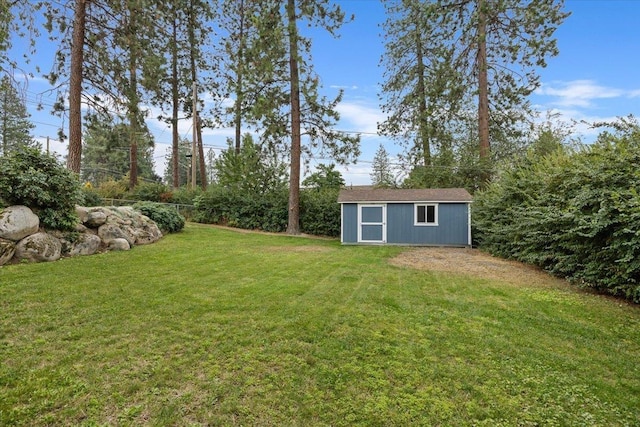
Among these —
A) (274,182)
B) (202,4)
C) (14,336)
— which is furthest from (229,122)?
(14,336)

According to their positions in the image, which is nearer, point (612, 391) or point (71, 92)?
point (612, 391)

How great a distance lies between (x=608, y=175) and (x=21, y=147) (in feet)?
35.8

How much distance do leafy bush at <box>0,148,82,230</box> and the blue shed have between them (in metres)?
8.27

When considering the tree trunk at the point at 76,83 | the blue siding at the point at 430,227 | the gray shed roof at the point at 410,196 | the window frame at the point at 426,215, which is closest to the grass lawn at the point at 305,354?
the tree trunk at the point at 76,83

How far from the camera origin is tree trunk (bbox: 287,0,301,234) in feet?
40.8

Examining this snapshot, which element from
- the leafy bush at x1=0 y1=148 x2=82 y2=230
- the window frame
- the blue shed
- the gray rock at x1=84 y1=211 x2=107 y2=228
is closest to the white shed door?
the blue shed

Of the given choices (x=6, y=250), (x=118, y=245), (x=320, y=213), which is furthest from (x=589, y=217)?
(x=320, y=213)

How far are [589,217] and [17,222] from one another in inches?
394

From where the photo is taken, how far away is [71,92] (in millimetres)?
9523

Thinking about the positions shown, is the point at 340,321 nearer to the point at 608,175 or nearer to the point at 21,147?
the point at 608,175

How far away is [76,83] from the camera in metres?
9.55

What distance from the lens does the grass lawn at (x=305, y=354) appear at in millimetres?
2084

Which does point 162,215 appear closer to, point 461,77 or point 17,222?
point 17,222

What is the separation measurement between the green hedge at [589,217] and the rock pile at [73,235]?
9.53 meters
